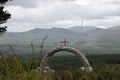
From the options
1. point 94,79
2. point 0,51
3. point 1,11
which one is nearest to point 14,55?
point 0,51

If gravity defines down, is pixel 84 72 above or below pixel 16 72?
below

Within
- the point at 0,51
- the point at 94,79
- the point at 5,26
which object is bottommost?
the point at 5,26

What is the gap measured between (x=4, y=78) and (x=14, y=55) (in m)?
0.43

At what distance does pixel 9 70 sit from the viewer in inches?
269

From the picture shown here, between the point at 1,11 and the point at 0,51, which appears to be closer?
the point at 0,51

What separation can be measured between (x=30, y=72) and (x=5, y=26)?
3123cm

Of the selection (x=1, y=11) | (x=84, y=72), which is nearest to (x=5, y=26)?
(x=1, y=11)

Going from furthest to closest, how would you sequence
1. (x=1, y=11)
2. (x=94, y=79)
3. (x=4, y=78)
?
(x=1, y=11)
(x=94, y=79)
(x=4, y=78)

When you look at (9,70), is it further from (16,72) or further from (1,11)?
(1,11)

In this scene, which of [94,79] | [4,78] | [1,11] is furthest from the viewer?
[1,11]

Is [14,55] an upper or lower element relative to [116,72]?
upper

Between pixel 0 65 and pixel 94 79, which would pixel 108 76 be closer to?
pixel 94 79

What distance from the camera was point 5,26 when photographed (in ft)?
124

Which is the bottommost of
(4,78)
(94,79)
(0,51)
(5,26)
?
(5,26)
